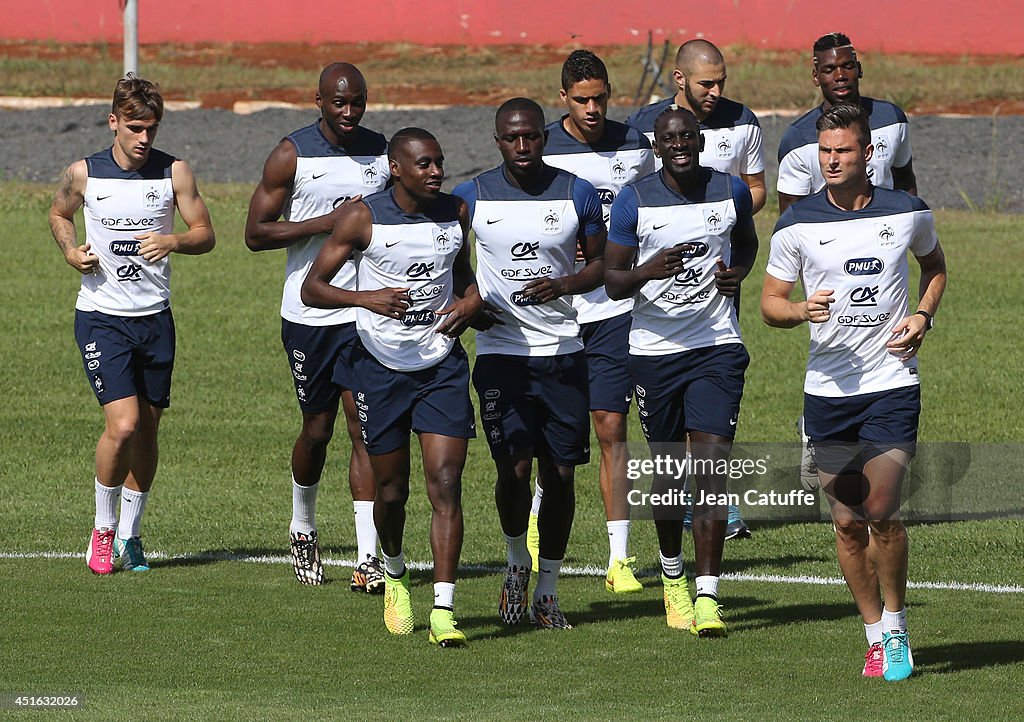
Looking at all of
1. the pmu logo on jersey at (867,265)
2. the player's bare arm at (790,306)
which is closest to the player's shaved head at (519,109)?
the player's bare arm at (790,306)

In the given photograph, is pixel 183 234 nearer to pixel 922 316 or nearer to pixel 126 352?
pixel 126 352

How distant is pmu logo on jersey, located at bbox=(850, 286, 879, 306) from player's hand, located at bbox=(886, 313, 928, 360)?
161 millimetres

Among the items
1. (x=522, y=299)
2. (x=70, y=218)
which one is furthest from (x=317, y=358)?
(x=522, y=299)

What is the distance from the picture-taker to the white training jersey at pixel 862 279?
791 cm

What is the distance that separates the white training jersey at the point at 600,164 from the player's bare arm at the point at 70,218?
2.53m

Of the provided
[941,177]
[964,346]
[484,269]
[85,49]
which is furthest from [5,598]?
[85,49]

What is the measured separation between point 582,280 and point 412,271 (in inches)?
32.4

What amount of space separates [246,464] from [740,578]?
4.93 m

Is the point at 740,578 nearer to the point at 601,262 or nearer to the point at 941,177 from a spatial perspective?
the point at 601,262

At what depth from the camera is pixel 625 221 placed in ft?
29.5

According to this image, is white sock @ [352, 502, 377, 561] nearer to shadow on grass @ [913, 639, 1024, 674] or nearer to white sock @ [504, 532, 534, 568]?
white sock @ [504, 532, 534, 568]

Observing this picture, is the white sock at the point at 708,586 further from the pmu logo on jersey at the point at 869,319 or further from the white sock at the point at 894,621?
the pmu logo on jersey at the point at 869,319

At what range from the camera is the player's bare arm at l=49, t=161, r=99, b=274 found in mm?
10039

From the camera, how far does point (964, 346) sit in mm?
18219
